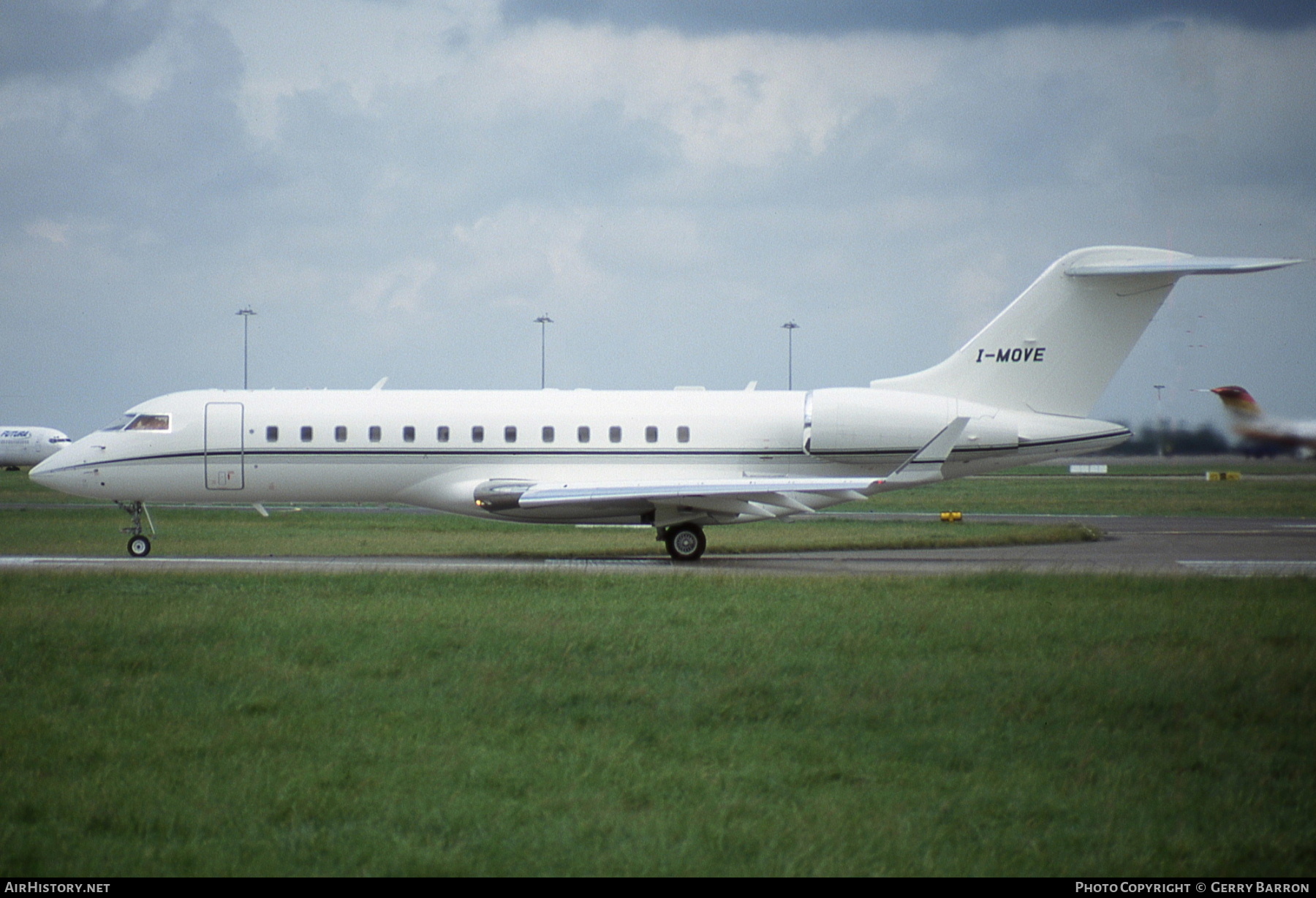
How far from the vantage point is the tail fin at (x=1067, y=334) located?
2466 cm

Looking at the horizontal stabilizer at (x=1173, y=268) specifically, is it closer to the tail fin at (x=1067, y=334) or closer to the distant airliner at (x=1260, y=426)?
the tail fin at (x=1067, y=334)

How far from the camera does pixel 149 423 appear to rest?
998 inches

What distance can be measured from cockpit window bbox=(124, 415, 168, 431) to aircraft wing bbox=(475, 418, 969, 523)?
6777 millimetres

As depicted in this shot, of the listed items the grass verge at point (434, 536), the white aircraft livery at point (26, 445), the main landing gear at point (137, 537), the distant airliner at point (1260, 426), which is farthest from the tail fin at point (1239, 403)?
the white aircraft livery at point (26, 445)

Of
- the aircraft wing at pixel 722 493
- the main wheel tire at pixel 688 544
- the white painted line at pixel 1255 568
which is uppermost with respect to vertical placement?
the aircraft wing at pixel 722 493

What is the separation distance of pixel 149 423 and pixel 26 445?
71369mm

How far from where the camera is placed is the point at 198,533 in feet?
105

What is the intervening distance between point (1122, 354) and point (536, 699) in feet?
59.8

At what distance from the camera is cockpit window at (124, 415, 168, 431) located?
83.0 feet

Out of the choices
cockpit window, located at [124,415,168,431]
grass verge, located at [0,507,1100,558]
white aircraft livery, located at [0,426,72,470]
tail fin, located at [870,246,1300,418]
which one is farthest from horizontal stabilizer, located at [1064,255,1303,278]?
white aircraft livery, located at [0,426,72,470]

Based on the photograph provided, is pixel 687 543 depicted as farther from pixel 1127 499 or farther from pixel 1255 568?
pixel 1127 499

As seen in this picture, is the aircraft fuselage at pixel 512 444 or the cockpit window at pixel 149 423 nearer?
the aircraft fuselage at pixel 512 444

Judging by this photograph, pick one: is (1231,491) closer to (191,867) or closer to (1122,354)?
(1122,354)
